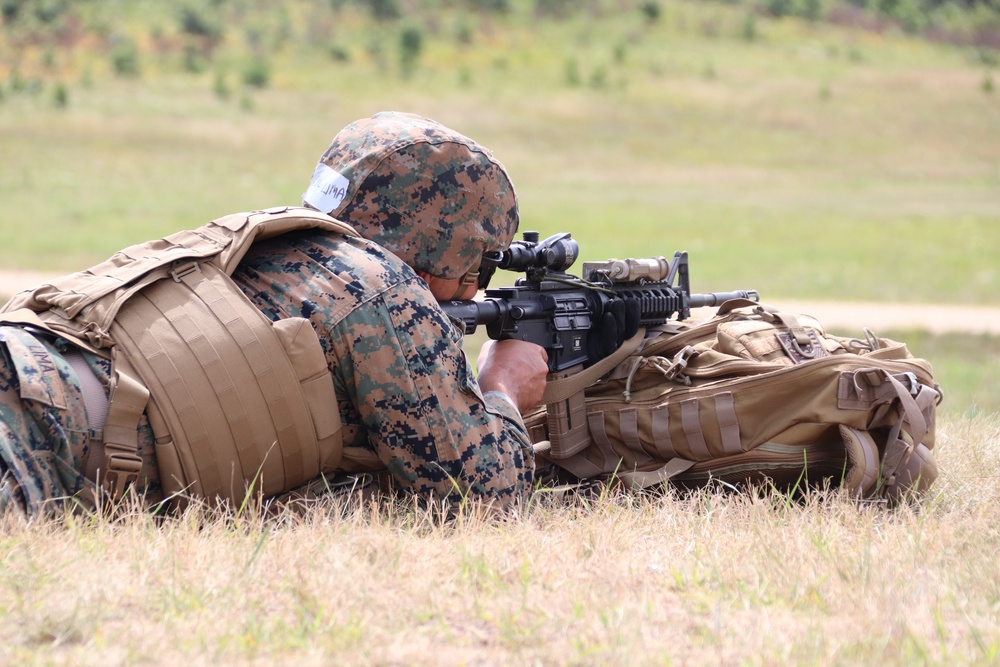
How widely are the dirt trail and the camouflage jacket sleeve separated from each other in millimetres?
8783

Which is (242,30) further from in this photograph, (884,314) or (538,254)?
(538,254)

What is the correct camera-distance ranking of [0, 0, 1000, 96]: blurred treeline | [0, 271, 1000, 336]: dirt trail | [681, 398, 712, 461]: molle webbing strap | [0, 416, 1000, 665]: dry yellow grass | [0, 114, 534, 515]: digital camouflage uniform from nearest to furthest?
[0, 416, 1000, 665]: dry yellow grass
[0, 114, 534, 515]: digital camouflage uniform
[681, 398, 712, 461]: molle webbing strap
[0, 271, 1000, 336]: dirt trail
[0, 0, 1000, 96]: blurred treeline

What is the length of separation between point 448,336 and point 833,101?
38.3 meters

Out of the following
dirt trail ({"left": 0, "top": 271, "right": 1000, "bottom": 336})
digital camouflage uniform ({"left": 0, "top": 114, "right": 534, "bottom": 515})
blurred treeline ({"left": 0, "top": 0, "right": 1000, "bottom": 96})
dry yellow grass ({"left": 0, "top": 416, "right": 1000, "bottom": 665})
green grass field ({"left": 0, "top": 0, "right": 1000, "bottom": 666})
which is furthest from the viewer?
blurred treeline ({"left": 0, "top": 0, "right": 1000, "bottom": 96})

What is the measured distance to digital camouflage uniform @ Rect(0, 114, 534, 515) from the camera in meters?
2.96

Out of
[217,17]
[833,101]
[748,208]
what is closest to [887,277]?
[748,208]

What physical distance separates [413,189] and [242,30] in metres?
41.1

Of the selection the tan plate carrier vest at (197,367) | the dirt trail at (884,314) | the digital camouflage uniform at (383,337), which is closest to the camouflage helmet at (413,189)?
the digital camouflage uniform at (383,337)

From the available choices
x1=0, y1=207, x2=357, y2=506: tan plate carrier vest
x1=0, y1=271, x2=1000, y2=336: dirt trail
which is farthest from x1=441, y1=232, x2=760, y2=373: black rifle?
x1=0, y1=271, x2=1000, y2=336: dirt trail

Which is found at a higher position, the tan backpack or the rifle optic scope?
the rifle optic scope

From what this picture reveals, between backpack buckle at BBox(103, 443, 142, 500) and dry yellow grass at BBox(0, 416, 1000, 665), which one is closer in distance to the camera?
dry yellow grass at BBox(0, 416, 1000, 665)

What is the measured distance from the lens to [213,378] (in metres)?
3.04

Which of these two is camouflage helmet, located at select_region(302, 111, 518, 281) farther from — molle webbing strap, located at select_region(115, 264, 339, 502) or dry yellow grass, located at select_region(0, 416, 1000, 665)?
dry yellow grass, located at select_region(0, 416, 1000, 665)

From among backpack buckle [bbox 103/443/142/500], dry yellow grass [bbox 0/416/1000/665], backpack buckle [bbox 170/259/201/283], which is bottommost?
dry yellow grass [bbox 0/416/1000/665]
